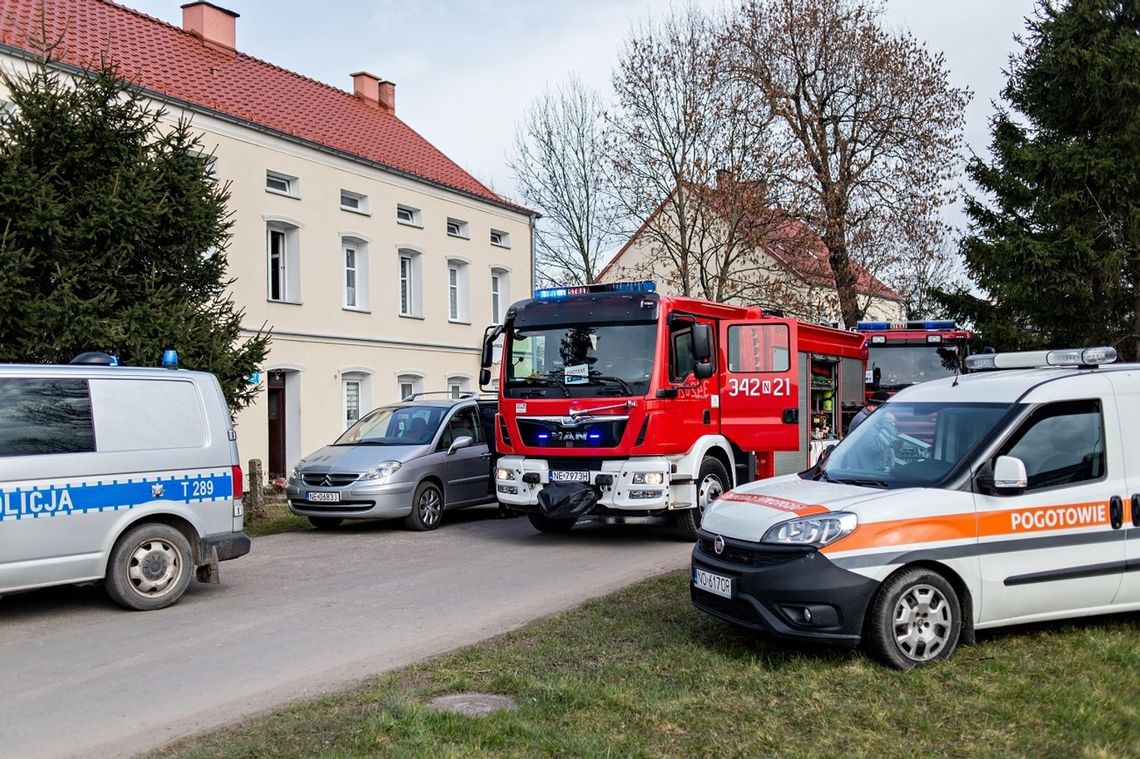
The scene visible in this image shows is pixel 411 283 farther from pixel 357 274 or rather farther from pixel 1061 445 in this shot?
pixel 1061 445

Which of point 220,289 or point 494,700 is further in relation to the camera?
point 220,289

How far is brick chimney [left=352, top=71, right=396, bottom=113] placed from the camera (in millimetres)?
30578

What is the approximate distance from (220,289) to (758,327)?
7.52m

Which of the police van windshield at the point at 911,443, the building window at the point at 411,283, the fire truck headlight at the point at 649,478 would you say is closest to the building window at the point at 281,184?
the building window at the point at 411,283

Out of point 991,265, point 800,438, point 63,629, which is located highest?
point 991,265

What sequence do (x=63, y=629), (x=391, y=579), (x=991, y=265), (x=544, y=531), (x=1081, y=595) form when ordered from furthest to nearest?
(x=991, y=265)
(x=544, y=531)
(x=391, y=579)
(x=63, y=629)
(x=1081, y=595)

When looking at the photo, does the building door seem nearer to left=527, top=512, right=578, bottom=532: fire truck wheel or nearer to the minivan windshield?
the minivan windshield

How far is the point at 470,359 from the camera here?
28984mm

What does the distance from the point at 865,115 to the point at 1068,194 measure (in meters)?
11.7

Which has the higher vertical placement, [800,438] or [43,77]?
[43,77]

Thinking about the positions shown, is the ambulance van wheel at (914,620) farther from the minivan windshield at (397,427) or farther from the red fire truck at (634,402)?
the minivan windshield at (397,427)

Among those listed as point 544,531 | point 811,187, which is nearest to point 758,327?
point 544,531

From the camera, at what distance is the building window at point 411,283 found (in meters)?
26.9

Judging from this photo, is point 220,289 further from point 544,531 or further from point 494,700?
point 494,700
